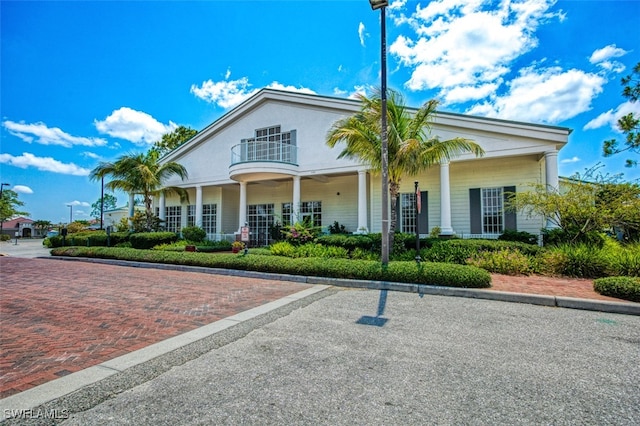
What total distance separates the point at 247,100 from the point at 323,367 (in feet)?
59.6

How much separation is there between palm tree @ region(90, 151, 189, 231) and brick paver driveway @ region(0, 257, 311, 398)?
9.34m

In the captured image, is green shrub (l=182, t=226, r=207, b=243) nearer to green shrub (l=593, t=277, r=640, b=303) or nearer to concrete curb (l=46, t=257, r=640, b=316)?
concrete curb (l=46, t=257, r=640, b=316)

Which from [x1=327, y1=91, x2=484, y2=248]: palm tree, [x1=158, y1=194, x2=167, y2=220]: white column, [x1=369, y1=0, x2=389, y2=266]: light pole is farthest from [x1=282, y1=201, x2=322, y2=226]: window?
[x1=369, y1=0, x2=389, y2=266]: light pole

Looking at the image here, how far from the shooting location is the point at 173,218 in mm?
23625

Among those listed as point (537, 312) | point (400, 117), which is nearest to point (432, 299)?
point (537, 312)

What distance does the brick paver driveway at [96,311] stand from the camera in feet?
13.0

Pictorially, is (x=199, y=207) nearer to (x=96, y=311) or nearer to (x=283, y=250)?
(x=283, y=250)

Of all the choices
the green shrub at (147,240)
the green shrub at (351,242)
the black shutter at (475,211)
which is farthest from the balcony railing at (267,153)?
the black shutter at (475,211)

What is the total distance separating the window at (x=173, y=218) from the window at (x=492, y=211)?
19343mm

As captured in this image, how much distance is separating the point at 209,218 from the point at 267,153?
23.9ft

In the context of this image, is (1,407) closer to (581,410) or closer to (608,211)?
(581,410)

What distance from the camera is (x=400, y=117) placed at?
1120 cm

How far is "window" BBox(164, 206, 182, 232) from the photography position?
23.3m

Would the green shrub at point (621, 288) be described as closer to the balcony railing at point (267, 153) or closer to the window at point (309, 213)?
the window at point (309, 213)
